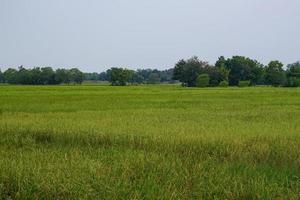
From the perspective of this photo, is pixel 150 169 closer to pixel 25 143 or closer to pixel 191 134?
pixel 191 134

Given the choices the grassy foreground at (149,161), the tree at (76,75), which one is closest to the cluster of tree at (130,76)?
the tree at (76,75)

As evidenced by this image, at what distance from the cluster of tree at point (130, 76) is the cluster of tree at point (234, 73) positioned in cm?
951

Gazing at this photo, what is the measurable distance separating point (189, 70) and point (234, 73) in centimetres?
981

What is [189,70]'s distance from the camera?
86.6m

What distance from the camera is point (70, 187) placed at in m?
Answer: 7.16

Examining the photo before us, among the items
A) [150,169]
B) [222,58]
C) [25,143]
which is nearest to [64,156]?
[150,169]

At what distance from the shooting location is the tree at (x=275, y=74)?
3307 inches

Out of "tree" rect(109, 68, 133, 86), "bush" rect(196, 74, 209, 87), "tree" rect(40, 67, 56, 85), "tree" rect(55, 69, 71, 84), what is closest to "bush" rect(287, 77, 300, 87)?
"bush" rect(196, 74, 209, 87)

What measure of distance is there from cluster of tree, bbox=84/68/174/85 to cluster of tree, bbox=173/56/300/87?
951 centimetres

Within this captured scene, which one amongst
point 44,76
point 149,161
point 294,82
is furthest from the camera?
point 44,76

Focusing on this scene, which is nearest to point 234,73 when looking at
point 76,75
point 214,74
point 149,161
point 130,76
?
point 214,74

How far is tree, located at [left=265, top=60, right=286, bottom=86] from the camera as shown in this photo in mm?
84000

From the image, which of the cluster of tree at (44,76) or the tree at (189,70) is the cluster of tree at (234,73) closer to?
the tree at (189,70)

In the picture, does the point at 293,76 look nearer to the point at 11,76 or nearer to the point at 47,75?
the point at 47,75
